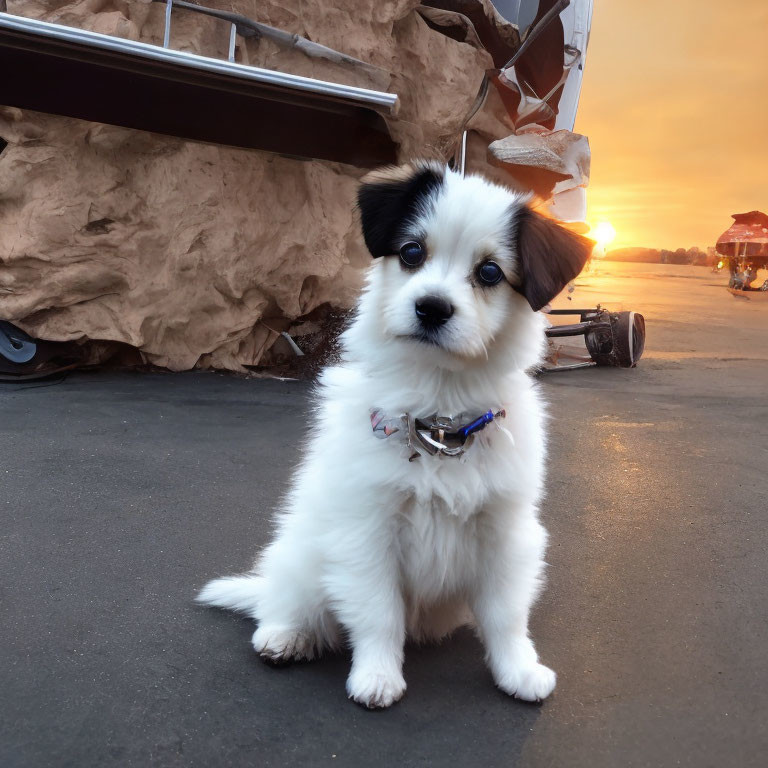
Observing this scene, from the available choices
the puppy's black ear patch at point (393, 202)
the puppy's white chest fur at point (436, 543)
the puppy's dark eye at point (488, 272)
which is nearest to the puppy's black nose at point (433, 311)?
the puppy's dark eye at point (488, 272)

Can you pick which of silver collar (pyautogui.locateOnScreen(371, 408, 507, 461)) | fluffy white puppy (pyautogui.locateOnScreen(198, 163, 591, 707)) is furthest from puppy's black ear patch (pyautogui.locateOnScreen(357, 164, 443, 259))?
silver collar (pyautogui.locateOnScreen(371, 408, 507, 461))

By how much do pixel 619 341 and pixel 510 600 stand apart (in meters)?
6.42

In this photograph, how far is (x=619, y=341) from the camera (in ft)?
25.9

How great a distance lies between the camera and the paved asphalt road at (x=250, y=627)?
1861 mm

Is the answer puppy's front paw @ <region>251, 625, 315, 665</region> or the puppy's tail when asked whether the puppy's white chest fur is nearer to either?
puppy's front paw @ <region>251, 625, 315, 665</region>

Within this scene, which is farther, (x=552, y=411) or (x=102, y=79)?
(x=552, y=411)

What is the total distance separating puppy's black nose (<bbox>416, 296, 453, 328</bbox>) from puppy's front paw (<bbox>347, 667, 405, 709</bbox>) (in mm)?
999

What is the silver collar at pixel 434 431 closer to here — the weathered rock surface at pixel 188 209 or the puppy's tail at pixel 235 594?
the puppy's tail at pixel 235 594

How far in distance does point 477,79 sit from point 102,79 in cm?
380

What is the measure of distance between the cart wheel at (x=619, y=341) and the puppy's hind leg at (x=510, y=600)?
20.5 ft

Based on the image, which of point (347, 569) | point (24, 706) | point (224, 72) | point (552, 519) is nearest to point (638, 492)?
point (552, 519)

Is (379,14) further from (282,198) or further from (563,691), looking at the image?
(563,691)

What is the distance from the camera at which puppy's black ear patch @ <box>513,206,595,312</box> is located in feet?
6.06

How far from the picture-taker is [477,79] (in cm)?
708
